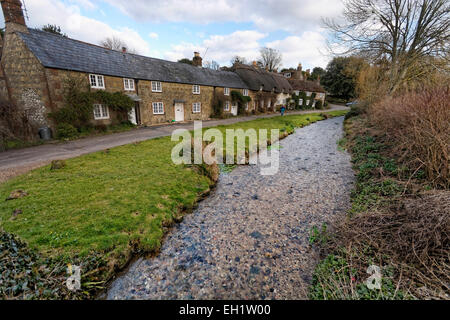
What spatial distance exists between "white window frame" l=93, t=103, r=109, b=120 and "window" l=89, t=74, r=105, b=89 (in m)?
1.56

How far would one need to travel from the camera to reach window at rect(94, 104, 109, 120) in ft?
52.4

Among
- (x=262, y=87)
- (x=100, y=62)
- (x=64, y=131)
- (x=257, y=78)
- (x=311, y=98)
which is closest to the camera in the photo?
(x=64, y=131)

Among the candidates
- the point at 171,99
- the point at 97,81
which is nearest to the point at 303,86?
the point at 171,99

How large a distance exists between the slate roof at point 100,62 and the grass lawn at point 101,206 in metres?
10.4

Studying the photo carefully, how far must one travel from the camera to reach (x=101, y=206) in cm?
562

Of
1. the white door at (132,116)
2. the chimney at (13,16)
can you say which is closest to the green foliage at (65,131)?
the white door at (132,116)

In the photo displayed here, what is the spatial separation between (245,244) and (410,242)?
3411 mm

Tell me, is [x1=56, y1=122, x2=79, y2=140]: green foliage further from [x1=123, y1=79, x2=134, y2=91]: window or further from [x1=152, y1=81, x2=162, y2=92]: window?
[x1=152, y1=81, x2=162, y2=92]: window

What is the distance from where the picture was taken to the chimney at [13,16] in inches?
501

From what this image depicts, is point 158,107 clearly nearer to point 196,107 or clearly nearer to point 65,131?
point 196,107

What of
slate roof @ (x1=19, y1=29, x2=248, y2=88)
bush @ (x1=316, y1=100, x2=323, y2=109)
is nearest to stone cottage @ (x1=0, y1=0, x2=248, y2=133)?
slate roof @ (x1=19, y1=29, x2=248, y2=88)
